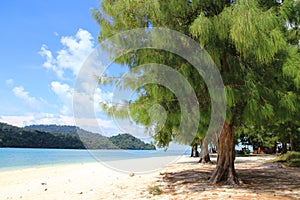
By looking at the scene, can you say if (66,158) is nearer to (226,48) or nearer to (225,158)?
(225,158)

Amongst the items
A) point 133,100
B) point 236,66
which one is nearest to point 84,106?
point 133,100

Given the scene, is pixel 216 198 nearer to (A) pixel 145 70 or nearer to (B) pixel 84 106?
(A) pixel 145 70

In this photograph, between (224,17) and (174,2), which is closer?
(224,17)

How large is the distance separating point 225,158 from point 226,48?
285 cm

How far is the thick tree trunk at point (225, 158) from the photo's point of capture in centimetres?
710

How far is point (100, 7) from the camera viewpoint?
6.82 m

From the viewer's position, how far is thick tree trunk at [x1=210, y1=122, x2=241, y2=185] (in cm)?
710

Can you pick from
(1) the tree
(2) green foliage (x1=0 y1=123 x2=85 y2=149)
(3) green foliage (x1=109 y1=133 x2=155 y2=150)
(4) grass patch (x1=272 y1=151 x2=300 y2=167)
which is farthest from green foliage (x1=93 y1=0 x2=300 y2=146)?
(2) green foliage (x1=0 y1=123 x2=85 y2=149)

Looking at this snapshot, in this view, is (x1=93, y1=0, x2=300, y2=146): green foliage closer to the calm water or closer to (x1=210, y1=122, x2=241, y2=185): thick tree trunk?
(x1=210, y1=122, x2=241, y2=185): thick tree trunk

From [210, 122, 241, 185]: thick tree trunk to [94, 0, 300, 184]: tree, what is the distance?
78cm

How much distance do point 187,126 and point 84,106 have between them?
2287 millimetres

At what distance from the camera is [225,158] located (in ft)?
23.7

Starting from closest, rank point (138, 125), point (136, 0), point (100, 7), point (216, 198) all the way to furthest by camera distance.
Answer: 1. point (216, 198)
2. point (136, 0)
3. point (138, 125)
4. point (100, 7)

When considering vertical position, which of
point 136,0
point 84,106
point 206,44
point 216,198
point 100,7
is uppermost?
point 100,7
